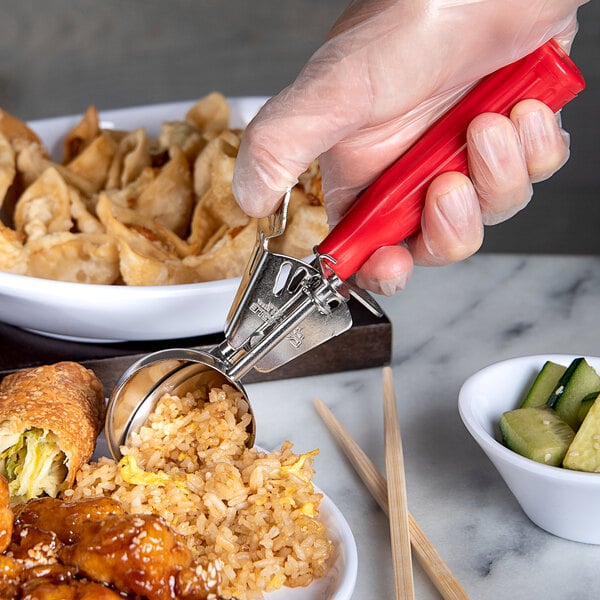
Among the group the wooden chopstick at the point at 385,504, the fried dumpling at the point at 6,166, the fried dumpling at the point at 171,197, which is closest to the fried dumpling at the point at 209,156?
the fried dumpling at the point at 171,197

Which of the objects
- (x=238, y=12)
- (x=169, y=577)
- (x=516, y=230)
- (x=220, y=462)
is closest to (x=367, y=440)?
(x=220, y=462)

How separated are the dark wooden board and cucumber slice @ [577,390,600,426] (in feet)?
1.64

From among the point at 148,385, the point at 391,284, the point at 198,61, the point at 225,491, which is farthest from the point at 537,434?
the point at 198,61

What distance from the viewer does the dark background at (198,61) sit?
4.04 m

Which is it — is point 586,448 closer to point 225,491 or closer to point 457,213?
point 457,213

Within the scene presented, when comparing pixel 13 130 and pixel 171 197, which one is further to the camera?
pixel 13 130

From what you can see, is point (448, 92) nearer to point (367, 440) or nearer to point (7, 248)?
point (367, 440)

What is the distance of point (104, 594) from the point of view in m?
0.96

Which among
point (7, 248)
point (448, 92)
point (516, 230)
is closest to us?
point (448, 92)

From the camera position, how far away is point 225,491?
3.96ft

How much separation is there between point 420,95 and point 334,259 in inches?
9.5

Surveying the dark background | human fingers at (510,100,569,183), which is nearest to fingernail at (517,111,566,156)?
human fingers at (510,100,569,183)

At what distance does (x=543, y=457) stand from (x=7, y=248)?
970 mm

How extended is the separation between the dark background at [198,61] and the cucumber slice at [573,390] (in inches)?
106
